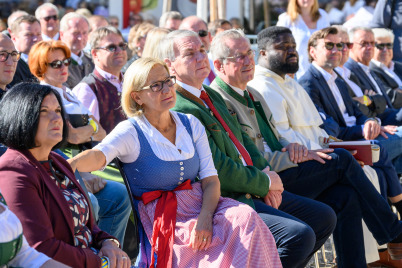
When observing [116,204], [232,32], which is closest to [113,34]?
[232,32]

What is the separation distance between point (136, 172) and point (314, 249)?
4.28ft

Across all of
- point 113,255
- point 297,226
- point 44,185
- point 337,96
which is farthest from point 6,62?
point 337,96

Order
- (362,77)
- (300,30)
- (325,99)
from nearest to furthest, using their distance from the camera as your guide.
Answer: (325,99) → (362,77) → (300,30)

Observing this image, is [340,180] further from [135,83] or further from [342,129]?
[135,83]

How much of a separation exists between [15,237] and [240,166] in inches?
73.1

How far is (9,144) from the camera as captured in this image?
2.77 metres

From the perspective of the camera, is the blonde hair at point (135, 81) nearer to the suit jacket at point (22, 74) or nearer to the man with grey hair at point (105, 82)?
the man with grey hair at point (105, 82)

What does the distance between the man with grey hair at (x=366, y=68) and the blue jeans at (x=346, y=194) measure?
2477 mm

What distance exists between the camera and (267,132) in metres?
4.75

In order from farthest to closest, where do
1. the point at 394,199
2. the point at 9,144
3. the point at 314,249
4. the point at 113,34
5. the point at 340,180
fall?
1. the point at 113,34
2. the point at 394,199
3. the point at 340,180
4. the point at 314,249
5. the point at 9,144

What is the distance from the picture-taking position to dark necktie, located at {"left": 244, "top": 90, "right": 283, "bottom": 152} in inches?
185

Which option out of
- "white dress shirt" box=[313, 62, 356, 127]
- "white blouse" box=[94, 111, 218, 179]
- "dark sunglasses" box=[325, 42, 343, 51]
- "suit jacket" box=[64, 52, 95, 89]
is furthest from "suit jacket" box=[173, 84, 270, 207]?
"dark sunglasses" box=[325, 42, 343, 51]

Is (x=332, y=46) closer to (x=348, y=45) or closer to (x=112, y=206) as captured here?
(x=348, y=45)

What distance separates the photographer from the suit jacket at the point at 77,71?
622 cm
